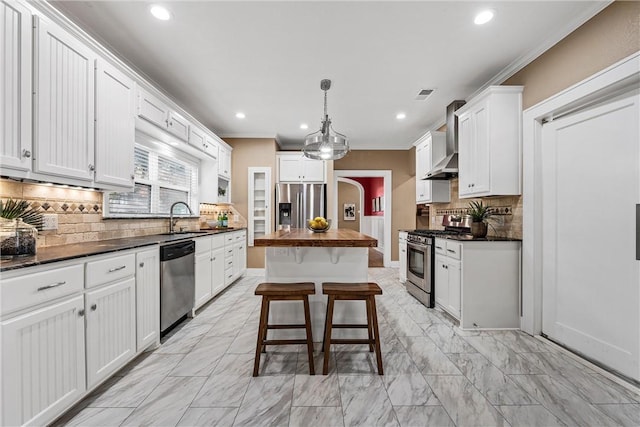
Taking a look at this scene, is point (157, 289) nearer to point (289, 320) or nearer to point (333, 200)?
point (289, 320)

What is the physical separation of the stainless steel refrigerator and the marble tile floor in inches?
114

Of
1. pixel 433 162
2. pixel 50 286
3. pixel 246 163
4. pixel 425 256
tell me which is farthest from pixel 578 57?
Answer: pixel 246 163

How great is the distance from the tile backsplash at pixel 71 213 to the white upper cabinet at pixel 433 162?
161 inches

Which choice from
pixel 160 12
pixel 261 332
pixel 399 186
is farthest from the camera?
pixel 399 186

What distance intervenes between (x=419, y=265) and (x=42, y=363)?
3.60 meters

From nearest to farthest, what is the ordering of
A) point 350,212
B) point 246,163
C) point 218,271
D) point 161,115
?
point 161,115, point 218,271, point 246,163, point 350,212

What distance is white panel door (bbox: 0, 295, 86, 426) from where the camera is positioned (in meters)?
1.23

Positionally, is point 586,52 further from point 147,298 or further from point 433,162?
point 147,298

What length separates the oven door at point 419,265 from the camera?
341 cm

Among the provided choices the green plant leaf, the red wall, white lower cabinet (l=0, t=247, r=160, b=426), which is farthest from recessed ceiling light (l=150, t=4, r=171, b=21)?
the red wall

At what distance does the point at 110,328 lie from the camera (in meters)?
1.81

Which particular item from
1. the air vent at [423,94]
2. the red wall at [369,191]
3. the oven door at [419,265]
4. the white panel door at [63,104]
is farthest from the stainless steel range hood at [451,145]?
the red wall at [369,191]

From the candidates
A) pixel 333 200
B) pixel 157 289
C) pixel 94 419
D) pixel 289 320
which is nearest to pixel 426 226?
pixel 333 200

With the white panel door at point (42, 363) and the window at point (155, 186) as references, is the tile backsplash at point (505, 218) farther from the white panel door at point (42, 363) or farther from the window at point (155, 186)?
the window at point (155, 186)
